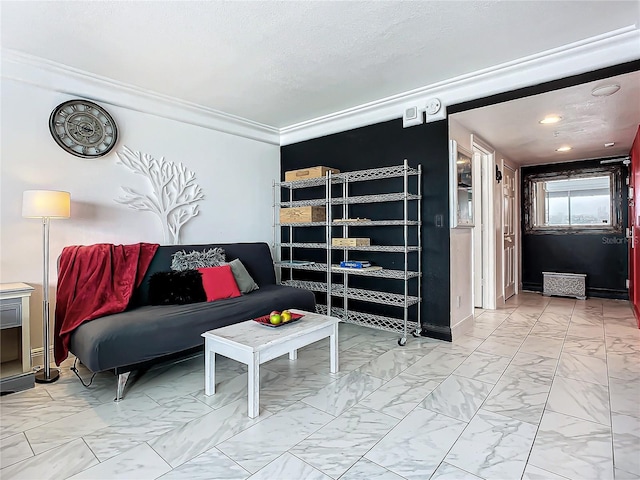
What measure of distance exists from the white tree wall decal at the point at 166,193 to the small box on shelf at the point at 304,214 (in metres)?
1.02

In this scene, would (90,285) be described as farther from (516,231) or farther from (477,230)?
(516,231)

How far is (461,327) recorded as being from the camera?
142 inches

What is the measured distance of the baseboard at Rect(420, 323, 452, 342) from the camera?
11.1ft

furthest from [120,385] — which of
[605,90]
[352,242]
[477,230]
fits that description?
[477,230]

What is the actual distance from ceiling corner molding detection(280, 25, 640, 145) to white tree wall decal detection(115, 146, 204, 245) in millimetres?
1804

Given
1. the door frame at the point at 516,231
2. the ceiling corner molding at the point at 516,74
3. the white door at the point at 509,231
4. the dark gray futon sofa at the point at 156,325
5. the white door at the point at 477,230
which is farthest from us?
the door frame at the point at 516,231

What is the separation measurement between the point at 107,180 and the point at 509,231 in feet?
18.2

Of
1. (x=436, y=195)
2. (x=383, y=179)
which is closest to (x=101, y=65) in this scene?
(x=383, y=179)

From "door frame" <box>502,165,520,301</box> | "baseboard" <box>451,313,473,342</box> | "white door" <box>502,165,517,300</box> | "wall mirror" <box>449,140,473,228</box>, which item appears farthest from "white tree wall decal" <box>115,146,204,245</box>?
"door frame" <box>502,165,520,301</box>

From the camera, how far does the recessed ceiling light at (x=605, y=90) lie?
2743mm

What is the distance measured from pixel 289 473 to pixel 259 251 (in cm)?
271

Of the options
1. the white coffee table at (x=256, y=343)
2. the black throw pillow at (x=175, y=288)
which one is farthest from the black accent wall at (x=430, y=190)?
the black throw pillow at (x=175, y=288)

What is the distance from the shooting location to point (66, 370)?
2.73 m

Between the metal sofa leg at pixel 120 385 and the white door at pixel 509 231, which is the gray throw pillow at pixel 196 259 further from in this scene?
the white door at pixel 509 231
